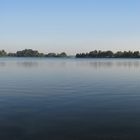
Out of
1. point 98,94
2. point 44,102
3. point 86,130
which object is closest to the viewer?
point 86,130

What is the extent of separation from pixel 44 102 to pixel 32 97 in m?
3.44

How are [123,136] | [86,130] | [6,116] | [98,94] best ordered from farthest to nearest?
[98,94] → [6,116] → [86,130] → [123,136]

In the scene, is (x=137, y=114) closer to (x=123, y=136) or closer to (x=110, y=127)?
(x=110, y=127)

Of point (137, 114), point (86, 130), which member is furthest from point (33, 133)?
point (137, 114)

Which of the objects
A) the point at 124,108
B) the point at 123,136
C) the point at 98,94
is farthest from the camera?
the point at 98,94

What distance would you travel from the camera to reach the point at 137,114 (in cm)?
2353

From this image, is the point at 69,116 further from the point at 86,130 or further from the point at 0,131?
the point at 0,131

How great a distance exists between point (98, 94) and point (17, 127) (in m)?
15.9

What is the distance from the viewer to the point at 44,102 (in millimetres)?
28359

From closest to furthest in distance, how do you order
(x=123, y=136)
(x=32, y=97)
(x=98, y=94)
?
(x=123, y=136) → (x=32, y=97) → (x=98, y=94)

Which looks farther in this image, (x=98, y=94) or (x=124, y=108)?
(x=98, y=94)

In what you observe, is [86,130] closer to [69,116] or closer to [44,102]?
[69,116]

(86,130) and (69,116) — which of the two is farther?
(69,116)

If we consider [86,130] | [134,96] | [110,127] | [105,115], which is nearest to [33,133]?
[86,130]
